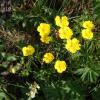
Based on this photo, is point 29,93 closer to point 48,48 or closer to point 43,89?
point 43,89

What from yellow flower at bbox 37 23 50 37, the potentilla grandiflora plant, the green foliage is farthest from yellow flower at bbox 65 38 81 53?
yellow flower at bbox 37 23 50 37

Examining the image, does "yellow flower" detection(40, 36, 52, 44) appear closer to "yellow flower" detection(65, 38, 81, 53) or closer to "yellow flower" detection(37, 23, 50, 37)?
"yellow flower" detection(37, 23, 50, 37)

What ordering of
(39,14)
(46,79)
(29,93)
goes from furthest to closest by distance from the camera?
1. (39,14)
2. (46,79)
3. (29,93)

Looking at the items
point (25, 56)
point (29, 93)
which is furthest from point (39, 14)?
point (29, 93)

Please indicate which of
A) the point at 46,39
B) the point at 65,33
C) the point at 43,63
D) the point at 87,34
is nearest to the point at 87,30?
the point at 87,34

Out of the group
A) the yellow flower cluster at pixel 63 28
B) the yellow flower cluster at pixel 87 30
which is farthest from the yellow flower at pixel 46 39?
the yellow flower cluster at pixel 87 30

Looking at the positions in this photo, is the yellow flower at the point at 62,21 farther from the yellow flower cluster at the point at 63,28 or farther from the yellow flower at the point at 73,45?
the yellow flower at the point at 73,45

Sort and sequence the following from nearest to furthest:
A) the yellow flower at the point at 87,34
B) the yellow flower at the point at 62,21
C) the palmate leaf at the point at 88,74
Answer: the palmate leaf at the point at 88,74 → the yellow flower at the point at 87,34 → the yellow flower at the point at 62,21
